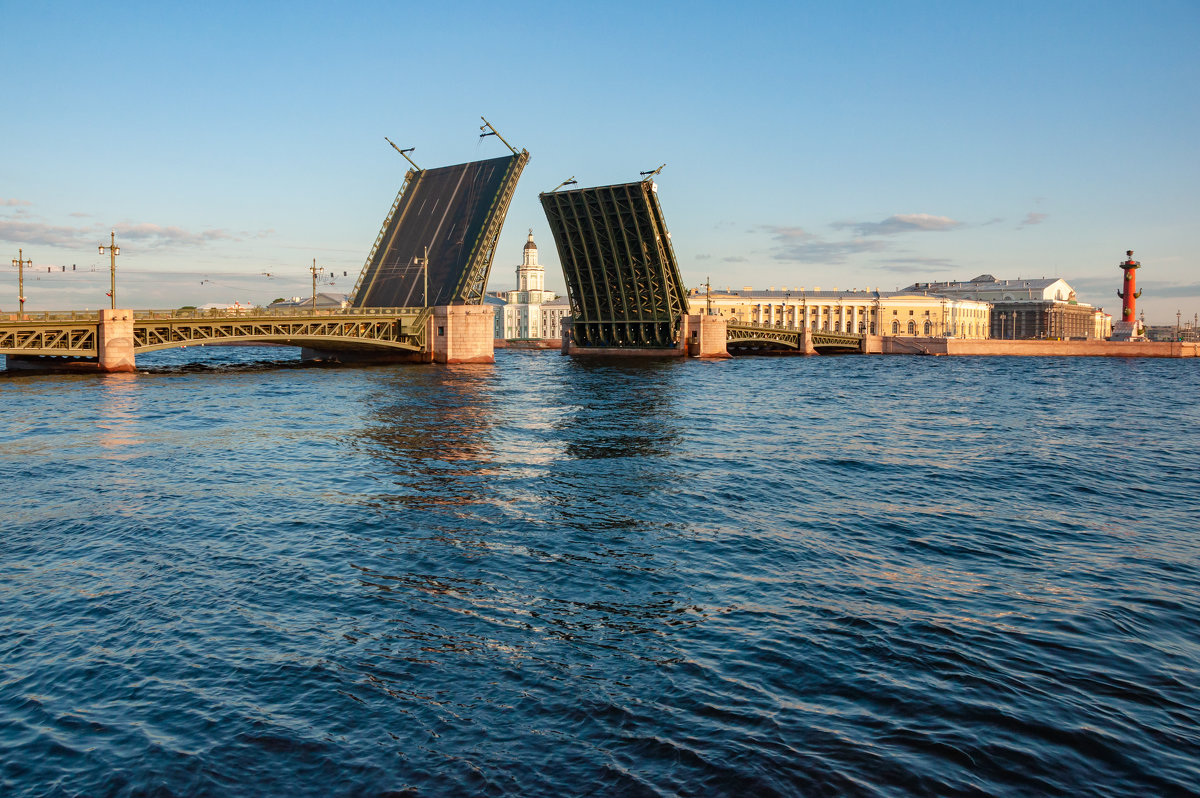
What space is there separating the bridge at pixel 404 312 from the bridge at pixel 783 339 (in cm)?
2901

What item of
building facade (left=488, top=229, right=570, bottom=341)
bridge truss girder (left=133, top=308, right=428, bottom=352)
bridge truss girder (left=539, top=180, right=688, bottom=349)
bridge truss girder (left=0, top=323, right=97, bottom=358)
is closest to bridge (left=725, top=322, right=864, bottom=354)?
bridge truss girder (left=539, top=180, right=688, bottom=349)

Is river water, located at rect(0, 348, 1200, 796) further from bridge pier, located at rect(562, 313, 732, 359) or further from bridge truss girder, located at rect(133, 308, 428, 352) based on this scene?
bridge pier, located at rect(562, 313, 732, 359)

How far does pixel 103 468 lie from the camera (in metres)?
15.9

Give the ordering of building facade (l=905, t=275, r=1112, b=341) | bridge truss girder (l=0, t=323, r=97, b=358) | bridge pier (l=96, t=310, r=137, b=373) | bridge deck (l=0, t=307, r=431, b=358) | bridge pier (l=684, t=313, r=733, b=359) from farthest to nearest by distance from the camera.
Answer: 1. building facade (l=905, t=275, r=1112, b=341)
2. bridge pier (l=684, t=313, r=733, b=359)
3. bridge pier (l=96, t=310, r=137, b=373)
4. bridge deck (l=0, t=307, r=431, b=358)
5. bridge truss girder (l=0, t=323, r=97, b=358)

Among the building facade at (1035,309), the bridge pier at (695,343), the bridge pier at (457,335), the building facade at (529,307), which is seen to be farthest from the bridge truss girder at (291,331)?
the building facade at (1035,309)

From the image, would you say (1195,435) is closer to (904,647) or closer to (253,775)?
(904,647)

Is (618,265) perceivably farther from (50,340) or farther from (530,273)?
(530,273)

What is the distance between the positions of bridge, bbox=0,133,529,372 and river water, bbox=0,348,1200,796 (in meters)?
28.1

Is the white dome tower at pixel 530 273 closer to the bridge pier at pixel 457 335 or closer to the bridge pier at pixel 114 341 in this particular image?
the bridge pier at pixel 457 335

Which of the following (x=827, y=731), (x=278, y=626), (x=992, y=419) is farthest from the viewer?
(x=992, y=419)

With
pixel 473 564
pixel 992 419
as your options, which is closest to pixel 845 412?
pixel 992 419

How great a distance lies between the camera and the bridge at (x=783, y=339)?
78.9 meters

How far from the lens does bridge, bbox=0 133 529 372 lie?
4334cm

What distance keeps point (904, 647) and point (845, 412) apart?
2265 cm
